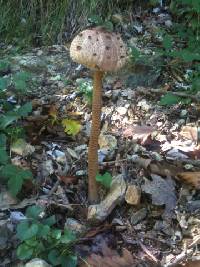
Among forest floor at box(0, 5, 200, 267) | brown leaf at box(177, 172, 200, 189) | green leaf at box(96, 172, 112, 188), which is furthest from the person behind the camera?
brown leaf at box(177, 172, 200, 189)

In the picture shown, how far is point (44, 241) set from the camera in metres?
2.72

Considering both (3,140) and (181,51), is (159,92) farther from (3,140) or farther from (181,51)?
(3,140)

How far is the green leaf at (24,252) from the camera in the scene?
2602 millimetres

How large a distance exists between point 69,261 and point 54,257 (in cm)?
8

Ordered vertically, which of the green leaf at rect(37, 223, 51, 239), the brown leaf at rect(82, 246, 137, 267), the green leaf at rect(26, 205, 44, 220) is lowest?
the brown leaf at rect(82, 246, 137, 267)

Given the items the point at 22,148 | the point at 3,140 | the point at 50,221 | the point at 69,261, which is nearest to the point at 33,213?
the point at 50,221

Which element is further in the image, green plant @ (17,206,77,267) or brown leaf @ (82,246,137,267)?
brown leaf @ (82,246,137,267)

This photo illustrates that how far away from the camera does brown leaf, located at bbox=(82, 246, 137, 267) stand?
108 inches

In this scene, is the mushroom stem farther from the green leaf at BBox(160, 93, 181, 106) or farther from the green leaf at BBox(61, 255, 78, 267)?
the green leaf at BBox(160, 93, 181, 106)

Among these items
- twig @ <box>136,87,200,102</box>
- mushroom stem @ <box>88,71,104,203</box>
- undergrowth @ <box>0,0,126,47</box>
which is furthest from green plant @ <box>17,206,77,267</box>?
undergrowth @ <box>0,0,126,47</box>

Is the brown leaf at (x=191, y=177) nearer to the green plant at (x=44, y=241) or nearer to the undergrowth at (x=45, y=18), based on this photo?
the green plant at (x=44, y=241)

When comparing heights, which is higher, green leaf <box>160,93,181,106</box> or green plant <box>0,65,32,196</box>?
green leaf <box>160,93,181,106</box>

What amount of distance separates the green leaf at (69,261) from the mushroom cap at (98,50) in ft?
3.32

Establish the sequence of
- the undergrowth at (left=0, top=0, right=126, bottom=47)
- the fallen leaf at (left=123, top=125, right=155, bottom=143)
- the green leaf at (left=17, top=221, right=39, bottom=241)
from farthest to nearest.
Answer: the undergrowth at (left=0, top=0, right=126, bottom=47), the fallen leaf at (left=123, top=125, right=155, bottom=143), the green leaf at (left=17, top=221, right=39, bottom=241)
